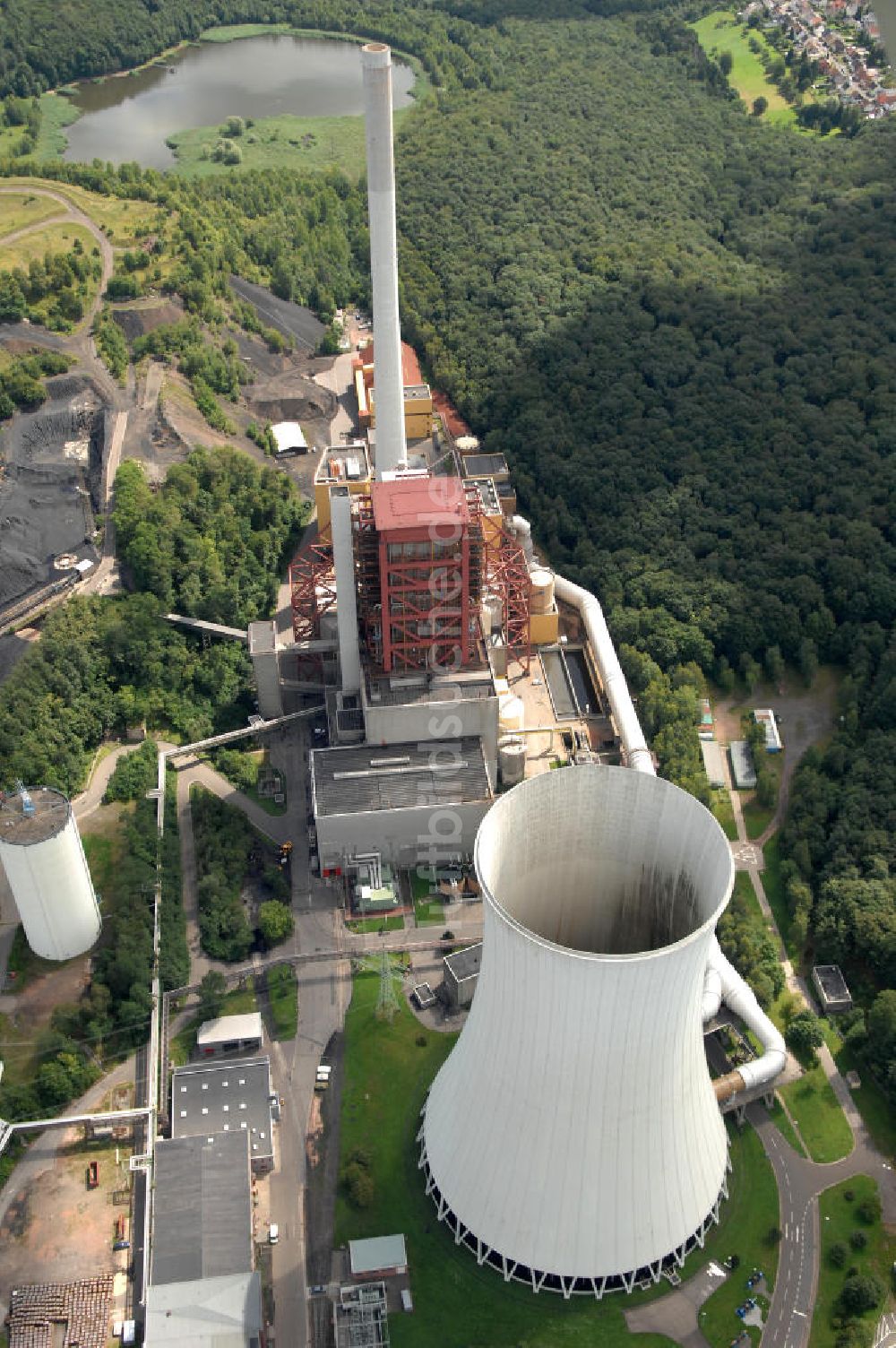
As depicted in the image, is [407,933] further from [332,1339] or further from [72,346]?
[72,346]

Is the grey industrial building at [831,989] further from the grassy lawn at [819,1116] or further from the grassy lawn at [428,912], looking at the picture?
the grassy lawn at [428,912]

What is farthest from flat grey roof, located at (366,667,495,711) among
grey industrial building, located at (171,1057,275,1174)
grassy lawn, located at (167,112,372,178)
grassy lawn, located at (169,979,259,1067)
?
grassy lawn, located at (167,112,372,178)

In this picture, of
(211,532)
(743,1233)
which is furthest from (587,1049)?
(211,532)

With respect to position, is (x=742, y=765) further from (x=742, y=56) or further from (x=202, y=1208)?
(x=742, y=56)

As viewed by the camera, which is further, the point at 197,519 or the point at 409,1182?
the point at 197,519

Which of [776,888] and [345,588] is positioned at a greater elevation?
[345,588]

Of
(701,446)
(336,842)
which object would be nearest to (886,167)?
(701,446)
